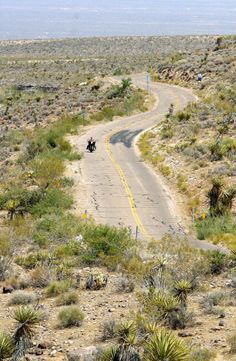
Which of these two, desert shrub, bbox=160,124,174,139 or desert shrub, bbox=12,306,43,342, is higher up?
desert shrub, bbox=12,306,43,342

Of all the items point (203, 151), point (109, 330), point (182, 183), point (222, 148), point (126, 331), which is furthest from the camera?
point (203, 151)

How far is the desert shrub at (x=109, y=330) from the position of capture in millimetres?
11508

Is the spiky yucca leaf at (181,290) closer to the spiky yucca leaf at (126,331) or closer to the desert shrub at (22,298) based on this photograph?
the spiky yucca leaf at (126,331)

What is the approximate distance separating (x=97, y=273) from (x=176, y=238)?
13.4ft

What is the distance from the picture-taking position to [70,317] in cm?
1236

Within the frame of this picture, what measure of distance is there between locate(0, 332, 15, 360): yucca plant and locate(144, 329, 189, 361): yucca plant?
2.72m

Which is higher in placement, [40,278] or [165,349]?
[165,349]

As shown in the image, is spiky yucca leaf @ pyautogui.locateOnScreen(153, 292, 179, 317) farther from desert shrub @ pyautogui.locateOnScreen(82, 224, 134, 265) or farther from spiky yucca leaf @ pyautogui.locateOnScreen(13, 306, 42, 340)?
desert shrub @ pyautogui.locateOnScreen(82, 224, 134, 265)

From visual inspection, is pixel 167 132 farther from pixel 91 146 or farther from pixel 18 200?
pixel 18 200

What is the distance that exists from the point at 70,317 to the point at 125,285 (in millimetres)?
2509

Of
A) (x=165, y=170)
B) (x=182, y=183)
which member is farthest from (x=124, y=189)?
(x=165, y=170)

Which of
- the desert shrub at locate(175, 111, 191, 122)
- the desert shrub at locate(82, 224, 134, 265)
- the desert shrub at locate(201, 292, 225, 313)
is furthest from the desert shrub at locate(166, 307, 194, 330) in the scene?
the desert shrub at locate(175, 111, 191, 122)

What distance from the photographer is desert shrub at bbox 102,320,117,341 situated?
37.8 feet

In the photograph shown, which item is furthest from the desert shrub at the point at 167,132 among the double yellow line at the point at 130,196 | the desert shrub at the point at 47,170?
the desert shrub at the point at 47,170
